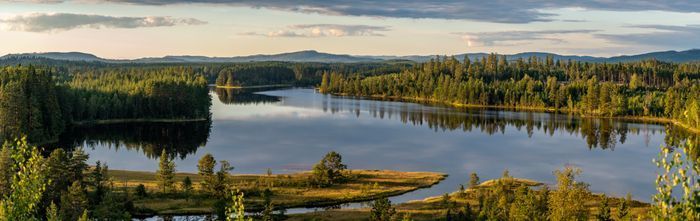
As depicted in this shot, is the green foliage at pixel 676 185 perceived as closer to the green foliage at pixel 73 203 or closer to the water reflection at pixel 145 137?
the green foliage at pixel 73 203

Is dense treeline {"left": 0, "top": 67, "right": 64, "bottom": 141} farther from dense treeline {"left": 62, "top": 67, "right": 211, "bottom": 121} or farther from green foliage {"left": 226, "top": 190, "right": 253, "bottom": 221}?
green foliage {"left": 226, "top": 190, "right": 253, "bottom": 221}

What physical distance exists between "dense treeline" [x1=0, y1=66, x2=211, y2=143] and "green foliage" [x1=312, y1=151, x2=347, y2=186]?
48.9 m

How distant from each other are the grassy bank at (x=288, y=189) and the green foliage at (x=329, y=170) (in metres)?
1.20

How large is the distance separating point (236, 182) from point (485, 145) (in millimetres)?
55371

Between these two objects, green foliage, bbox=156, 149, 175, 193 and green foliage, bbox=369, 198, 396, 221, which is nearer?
green foliage, bbox=369, 198, 396, 221

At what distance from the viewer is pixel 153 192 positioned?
63.4 m

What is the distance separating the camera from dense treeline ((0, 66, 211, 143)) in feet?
344

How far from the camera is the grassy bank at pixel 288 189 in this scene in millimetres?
59688

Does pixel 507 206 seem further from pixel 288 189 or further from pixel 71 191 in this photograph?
pixel 71 191

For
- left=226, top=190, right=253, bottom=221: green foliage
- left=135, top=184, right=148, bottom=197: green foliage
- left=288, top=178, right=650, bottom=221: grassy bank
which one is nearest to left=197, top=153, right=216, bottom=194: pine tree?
left=135, top=184, right=148, bottom=197: green foliage

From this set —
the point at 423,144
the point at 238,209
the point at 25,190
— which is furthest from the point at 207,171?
the point at 423,144

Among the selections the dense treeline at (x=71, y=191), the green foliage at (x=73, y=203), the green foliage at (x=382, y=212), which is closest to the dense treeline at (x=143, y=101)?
the dense treeline at (x=71, y=191)

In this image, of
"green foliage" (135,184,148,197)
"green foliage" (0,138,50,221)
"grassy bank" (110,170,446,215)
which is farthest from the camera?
"green foliage" (135,184,148,197)

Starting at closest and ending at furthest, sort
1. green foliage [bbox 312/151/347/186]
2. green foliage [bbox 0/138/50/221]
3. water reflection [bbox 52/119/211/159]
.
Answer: green foliage [bbox 0/138/50/221] → green foliage [bbox 312/151/347/186] → water reflection [bbox 52/119/211/159]
